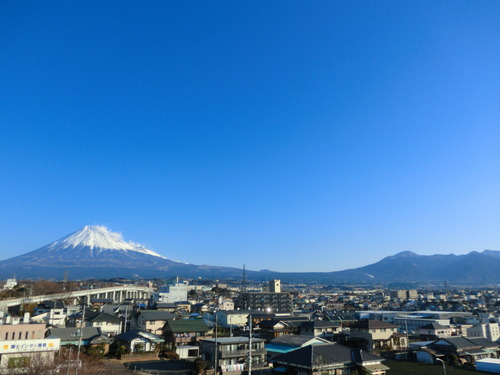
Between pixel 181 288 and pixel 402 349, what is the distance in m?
52.7

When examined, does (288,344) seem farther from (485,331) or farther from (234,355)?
(485,331)

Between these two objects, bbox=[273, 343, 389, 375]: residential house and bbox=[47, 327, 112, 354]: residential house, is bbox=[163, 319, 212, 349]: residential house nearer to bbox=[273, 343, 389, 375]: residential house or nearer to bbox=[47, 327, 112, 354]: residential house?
bbox=[47, 327, 112, 354]: residential house

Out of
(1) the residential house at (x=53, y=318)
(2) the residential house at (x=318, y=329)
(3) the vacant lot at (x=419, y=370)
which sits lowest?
(3) the vacant lot at (x=419, y=370)

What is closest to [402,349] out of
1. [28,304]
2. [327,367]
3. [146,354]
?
[327,367]

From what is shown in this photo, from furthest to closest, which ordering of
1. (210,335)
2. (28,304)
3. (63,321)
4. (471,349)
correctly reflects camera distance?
(28,304), (63,321), (210,335), (471,349)

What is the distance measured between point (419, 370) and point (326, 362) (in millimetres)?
10144

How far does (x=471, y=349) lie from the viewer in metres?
31.3

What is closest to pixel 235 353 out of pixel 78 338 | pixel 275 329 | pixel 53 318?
pixel 78 338

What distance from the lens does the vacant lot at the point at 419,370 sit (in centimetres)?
2518

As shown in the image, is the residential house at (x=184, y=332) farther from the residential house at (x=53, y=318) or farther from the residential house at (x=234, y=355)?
the residential house at (x=53, y=318)

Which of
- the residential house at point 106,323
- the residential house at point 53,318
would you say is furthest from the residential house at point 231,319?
the residential house at point 53,318

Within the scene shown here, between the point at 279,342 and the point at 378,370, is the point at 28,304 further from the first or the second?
the point at 378,370

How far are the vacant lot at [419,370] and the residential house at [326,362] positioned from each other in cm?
383

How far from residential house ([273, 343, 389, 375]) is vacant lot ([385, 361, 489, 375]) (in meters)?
3.83
